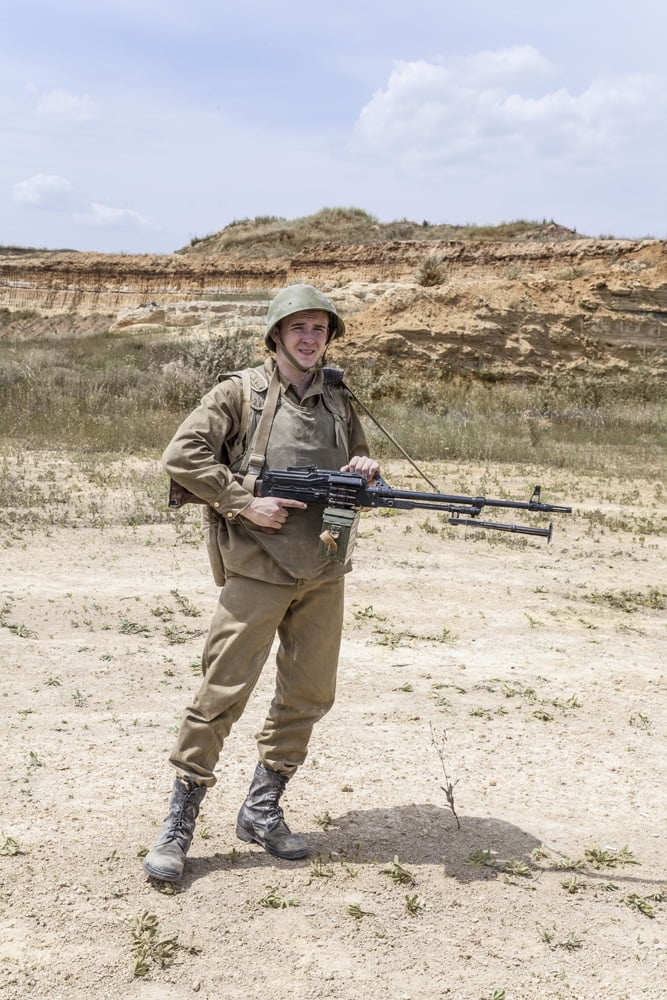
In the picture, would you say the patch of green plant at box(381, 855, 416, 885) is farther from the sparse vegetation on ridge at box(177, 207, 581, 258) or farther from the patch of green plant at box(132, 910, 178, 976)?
the sparse vegetation on ridge at box(177, 207, 581, 258)

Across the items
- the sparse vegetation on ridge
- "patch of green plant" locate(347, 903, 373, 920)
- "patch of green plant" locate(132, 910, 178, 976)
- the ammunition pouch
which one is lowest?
"patch of green plant" locate(132, 910, 178, 976)

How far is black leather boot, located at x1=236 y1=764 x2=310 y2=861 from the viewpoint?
3.16 meters

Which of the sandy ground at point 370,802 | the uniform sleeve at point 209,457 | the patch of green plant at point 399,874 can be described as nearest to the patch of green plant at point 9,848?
the sandy ground at point 370,802

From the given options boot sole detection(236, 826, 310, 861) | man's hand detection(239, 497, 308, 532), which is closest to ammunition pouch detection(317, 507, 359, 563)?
man's hand detection(239, 497, 308, 532)

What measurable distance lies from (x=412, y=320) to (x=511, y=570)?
1188cm

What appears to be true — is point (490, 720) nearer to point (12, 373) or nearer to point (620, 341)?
point (12, 373)

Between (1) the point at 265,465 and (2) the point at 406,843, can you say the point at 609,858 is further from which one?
(1) the point at 265,465

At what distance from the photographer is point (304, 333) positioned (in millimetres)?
3033

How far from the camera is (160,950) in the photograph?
2592mm

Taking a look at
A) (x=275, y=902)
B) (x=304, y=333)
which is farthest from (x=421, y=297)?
(x=275, y=902)

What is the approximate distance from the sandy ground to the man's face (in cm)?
174

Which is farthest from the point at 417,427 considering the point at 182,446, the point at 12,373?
the point at 182,446

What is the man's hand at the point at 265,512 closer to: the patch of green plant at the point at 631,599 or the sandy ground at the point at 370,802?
the sandy ground at the point at 370,802

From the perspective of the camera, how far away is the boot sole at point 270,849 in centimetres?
315
